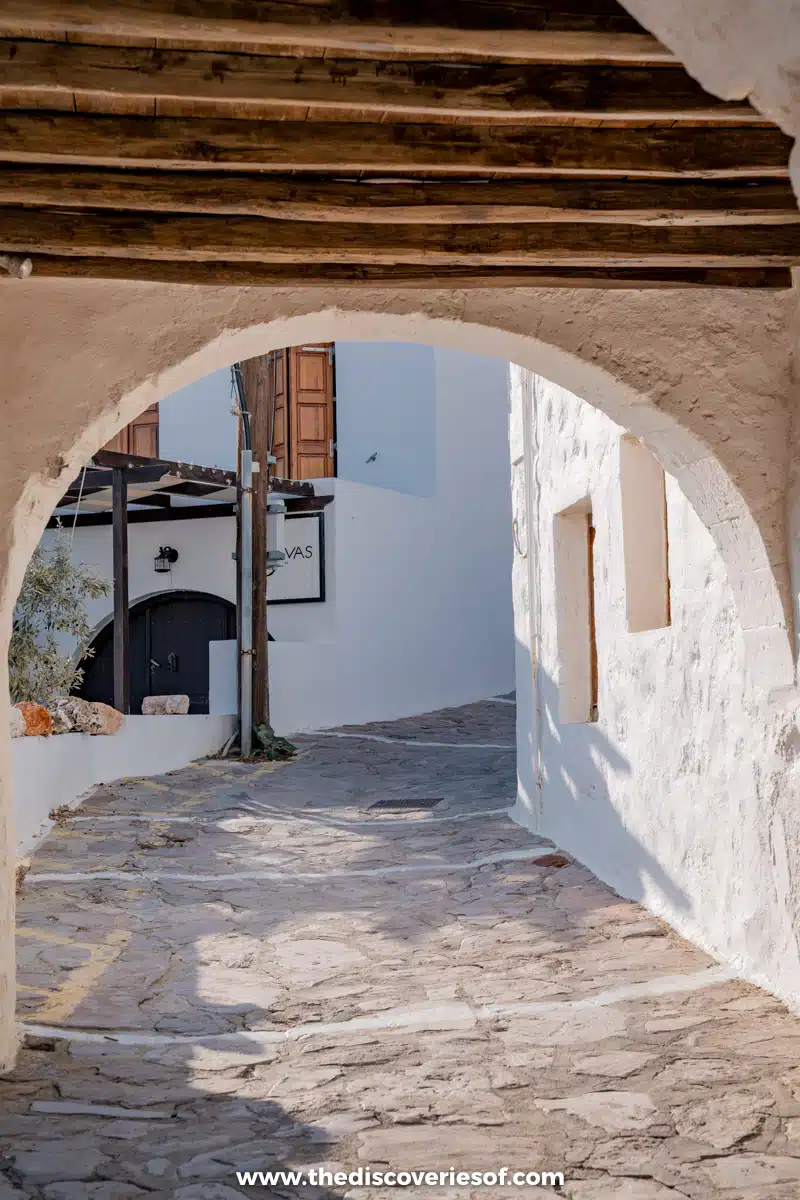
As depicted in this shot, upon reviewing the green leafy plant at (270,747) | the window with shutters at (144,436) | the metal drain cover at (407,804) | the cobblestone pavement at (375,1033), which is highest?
the window with shutters at (144,436)

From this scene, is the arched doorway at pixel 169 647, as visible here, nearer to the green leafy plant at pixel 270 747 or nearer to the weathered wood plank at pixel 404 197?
the green leafy plant at pixel 270 747

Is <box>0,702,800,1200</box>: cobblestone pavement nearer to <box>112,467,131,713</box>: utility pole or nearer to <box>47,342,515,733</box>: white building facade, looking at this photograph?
<box>112,467,131,713</box>: utility pole

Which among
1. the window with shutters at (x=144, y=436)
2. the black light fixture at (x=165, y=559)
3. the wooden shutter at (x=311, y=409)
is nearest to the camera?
the black light fixture at (x=165, y=559)

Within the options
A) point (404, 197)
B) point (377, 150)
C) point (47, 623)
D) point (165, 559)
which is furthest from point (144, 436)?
point (377, 150)

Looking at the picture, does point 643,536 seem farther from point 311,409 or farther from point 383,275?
point 311,409

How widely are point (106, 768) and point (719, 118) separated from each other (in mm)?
7734

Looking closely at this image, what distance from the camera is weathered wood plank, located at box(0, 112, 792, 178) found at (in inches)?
107

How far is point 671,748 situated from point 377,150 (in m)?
2.98

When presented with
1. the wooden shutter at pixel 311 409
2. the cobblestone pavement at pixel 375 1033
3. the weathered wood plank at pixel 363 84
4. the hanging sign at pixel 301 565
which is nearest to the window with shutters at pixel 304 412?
the wooden shutter at pixel 311 409

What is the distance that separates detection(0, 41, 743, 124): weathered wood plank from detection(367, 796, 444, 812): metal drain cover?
6.46 meters

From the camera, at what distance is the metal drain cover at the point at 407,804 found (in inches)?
339

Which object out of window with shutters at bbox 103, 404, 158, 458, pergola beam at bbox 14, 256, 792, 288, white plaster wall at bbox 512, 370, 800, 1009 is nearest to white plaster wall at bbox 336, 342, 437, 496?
window with shutters at bbox 103, 404, 158, 458

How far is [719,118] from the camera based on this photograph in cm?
267

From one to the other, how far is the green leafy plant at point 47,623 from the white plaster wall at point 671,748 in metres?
4.15
